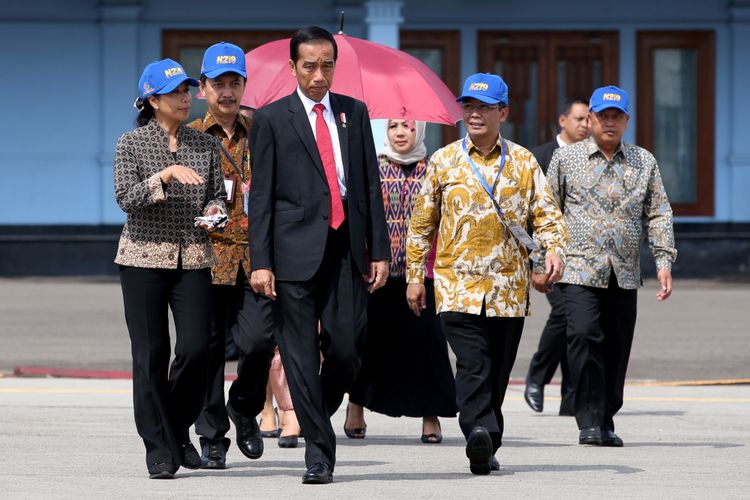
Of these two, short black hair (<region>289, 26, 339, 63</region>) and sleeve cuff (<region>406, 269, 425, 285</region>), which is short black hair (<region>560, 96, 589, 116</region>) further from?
short black hair (<region>289, 26, 339, 63</region>)

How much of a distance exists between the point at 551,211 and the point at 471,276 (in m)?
0.49

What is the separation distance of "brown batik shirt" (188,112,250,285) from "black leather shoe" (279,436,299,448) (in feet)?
4.02

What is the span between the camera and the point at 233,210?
8523mm

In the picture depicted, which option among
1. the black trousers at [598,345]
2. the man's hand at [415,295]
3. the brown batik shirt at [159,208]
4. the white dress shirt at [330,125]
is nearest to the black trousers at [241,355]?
the brown batik shirt at [159,208]

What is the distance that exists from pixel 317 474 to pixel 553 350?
3596 millimetres

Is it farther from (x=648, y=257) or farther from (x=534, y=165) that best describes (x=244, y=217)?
(x=648, y=257)

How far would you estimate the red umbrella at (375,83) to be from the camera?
9727 mm

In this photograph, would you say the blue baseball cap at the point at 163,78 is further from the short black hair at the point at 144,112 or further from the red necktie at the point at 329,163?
the red necktie at the point at 329,163

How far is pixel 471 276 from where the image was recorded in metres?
8.10

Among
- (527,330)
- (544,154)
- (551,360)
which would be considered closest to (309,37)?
(544,154)

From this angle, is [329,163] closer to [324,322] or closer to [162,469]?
[324,322]

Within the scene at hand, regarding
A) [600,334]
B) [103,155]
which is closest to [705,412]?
[600,334]

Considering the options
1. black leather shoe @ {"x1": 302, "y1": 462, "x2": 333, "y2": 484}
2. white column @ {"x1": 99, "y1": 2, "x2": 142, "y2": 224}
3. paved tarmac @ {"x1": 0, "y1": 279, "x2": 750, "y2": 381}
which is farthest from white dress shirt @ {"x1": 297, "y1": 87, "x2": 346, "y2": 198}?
white column @ {"x1": 99, "y1": 2, "x2": 142, "y2": 224}

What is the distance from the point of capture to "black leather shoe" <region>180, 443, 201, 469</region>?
316 inches
